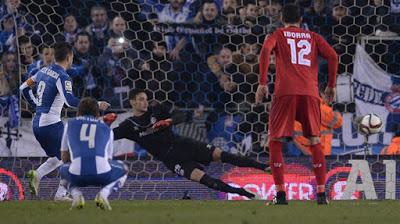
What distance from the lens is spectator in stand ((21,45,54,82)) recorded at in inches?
420

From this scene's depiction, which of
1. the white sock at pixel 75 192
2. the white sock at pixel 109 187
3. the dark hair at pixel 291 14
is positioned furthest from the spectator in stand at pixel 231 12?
the white sock at pixel 75 192

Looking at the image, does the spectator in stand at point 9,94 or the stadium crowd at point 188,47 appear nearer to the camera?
the spectator in stand at point 9,94

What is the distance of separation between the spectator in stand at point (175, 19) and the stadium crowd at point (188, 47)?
12 mm

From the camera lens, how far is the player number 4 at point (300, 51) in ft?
25.2

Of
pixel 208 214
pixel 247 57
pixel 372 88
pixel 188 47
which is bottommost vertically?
pixel 208 214

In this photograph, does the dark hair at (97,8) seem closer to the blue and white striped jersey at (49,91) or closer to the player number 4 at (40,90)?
the blue and white striped jersey at (49,91)

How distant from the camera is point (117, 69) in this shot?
452 inches

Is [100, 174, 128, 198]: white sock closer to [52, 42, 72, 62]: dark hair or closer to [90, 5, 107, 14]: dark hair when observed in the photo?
[52, 42, 72, 62]: dark hair

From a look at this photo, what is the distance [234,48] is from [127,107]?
160cm

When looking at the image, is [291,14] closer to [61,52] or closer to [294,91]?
[294,91]

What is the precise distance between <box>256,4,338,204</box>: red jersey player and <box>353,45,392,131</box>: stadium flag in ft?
11.6

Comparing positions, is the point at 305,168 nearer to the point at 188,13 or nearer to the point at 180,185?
the point at 180,185

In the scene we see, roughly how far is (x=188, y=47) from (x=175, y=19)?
0.39 m

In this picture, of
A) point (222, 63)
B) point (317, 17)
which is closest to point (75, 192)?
point (222, 63)
